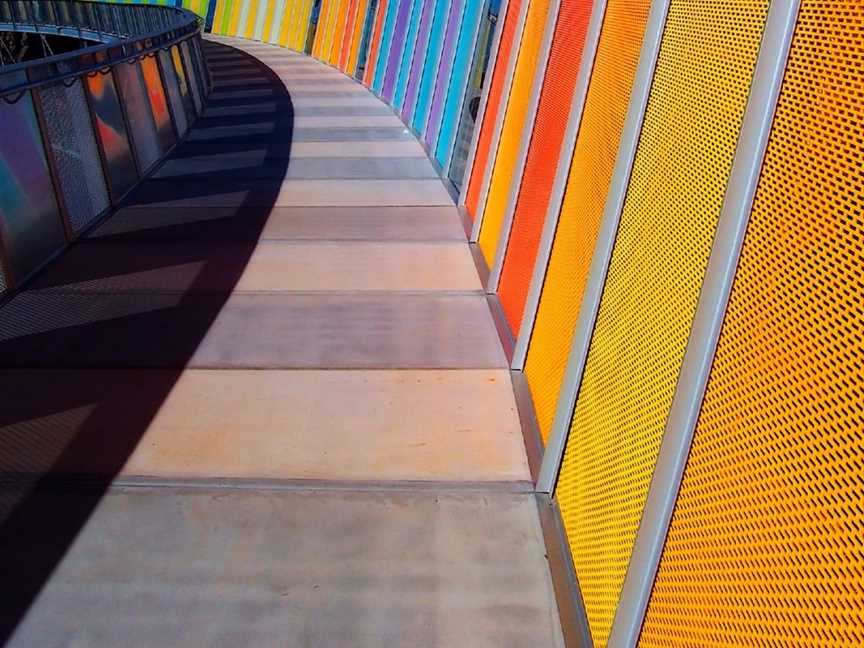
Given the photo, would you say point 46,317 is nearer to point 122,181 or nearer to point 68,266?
point 68,266

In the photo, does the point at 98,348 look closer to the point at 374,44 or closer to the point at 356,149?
the point at 356,149

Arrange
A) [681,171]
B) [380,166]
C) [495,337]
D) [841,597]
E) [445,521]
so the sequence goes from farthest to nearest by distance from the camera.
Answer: [380,166], [495,337], [445,521], [681,171], [841,597]

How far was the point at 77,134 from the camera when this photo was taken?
855 cm

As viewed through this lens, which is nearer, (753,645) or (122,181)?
(753,645)

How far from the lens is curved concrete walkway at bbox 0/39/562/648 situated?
3451 millimetres

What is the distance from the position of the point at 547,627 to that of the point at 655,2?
7.81ft

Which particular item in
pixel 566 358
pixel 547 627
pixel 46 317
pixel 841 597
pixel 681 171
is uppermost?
pixel 681 171

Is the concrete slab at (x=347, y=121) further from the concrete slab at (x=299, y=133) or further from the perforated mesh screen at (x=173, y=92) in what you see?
the perforated mesh screen at (x=173, y=92)

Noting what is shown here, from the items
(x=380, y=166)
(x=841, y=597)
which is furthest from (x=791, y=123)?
(x=380, y=166)

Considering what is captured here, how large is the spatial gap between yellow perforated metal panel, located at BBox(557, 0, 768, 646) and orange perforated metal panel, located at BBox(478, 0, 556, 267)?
2.83 metres

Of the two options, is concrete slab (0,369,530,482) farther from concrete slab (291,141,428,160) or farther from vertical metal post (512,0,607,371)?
concrete slab (291,141,428,160)

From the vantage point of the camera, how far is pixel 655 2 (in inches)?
134

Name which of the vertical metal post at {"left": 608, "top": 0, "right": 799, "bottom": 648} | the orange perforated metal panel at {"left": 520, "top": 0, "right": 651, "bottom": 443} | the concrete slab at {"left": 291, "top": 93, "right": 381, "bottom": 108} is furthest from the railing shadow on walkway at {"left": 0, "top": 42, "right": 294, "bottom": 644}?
the concrete slab at {"left": 291, "top": 93, "right": 381, "bottom": 108}

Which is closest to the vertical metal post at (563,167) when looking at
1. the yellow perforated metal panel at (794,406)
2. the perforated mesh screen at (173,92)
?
the yellow perforated metal panel at (794,406)
